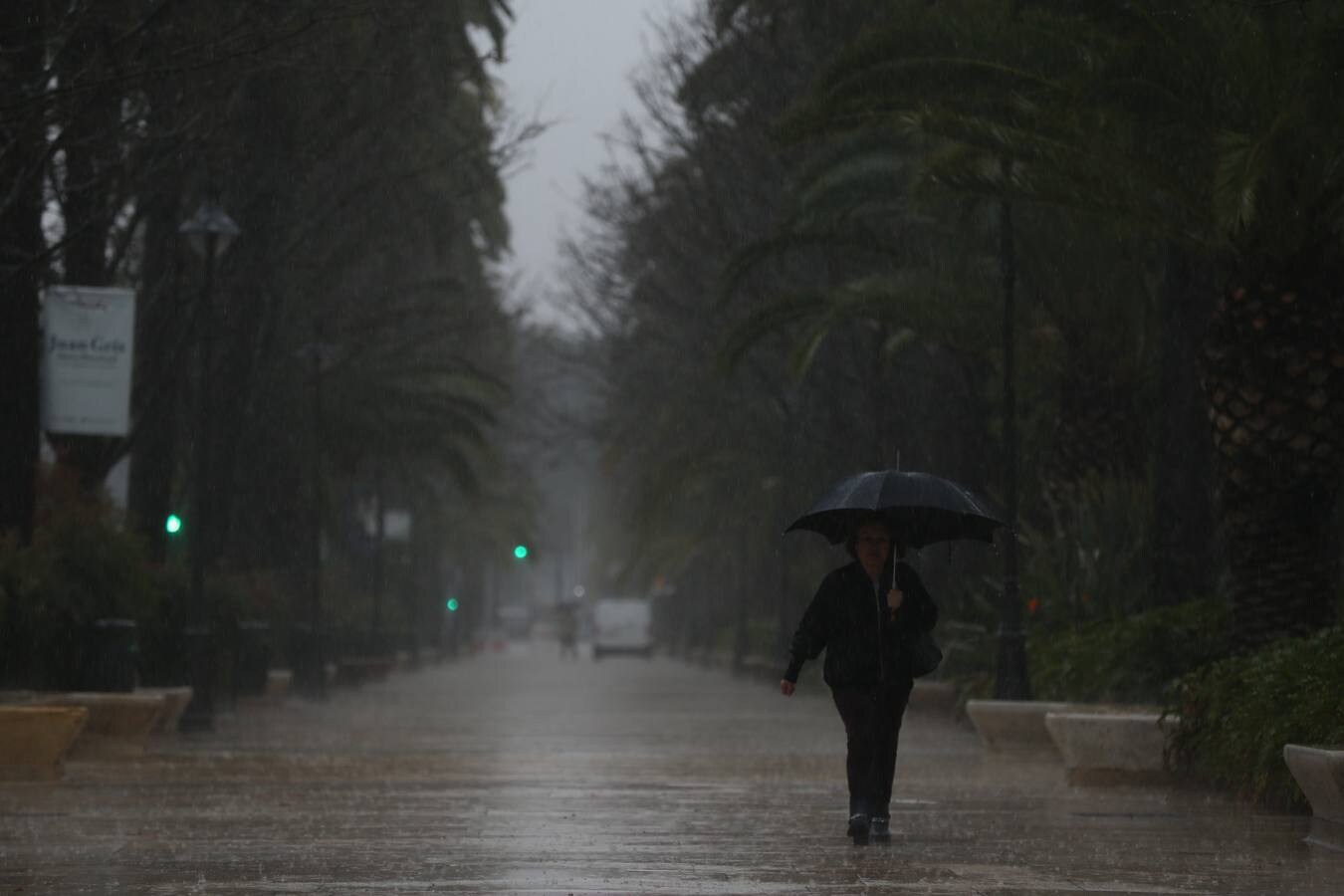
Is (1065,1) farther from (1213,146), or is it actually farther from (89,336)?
Result: (89,336)

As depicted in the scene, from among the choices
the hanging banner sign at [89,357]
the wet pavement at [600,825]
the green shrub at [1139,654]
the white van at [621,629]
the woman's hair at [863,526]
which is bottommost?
the wet pavement at [600,825]

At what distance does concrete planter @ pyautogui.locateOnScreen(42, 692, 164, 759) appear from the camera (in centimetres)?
2277

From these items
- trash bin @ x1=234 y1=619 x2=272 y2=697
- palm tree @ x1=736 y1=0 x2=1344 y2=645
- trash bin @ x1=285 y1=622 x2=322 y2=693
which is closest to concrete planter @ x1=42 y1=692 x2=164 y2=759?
palm tree @ x1=736 y1=0 x2=1344 y2=645

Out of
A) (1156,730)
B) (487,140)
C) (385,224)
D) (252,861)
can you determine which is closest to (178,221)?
(385,224)

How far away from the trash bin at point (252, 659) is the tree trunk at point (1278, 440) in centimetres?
1932

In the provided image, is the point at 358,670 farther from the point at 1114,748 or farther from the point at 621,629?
the point at 621,629

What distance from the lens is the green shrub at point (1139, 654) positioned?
22.1 meters

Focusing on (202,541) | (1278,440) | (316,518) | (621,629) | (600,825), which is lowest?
(600,825)

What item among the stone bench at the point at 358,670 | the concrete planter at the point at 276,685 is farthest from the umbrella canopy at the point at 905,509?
the stone bench at the point at 358,670

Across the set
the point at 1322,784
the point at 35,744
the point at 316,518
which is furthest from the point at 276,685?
the point at 1322,784

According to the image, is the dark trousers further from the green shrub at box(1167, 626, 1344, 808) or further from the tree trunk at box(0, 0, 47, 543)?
the tree trunk at box(0, 0, 47, 543)

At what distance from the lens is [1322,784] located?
44.5ft

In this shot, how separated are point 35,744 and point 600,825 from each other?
5729 mm

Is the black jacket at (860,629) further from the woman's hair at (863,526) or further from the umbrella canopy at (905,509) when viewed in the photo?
the umbrella canopy at (905,509)
